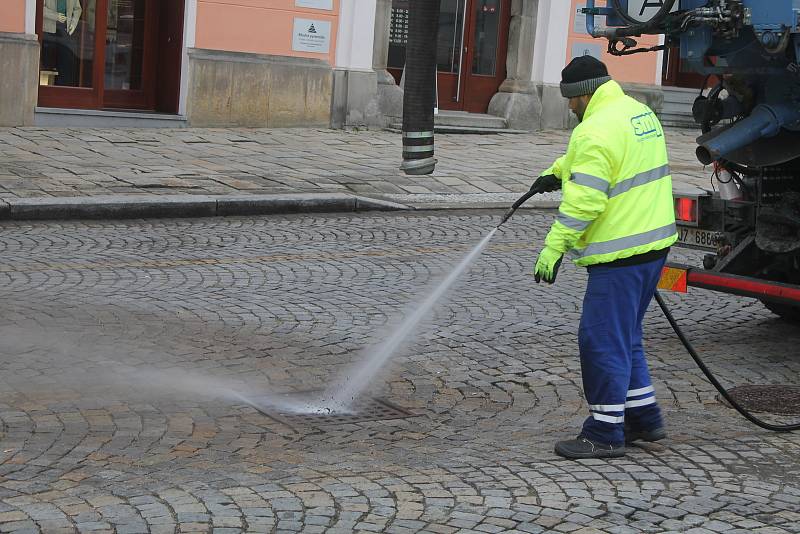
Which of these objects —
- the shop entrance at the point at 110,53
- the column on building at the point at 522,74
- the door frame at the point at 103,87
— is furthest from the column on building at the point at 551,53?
the door frame at the point at 103,87

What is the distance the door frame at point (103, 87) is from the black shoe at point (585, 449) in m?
13.0

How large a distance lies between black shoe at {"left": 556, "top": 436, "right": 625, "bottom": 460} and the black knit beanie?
60.8 inches

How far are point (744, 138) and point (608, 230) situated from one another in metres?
2.28

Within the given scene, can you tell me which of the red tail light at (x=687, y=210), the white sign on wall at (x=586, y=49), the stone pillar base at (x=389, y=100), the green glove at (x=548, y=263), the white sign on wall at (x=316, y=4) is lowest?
the green glove at (x=548, y=263)

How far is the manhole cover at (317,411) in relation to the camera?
20.5ft

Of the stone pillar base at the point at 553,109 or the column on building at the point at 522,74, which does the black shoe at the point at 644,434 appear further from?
the stone pillar base at the point at 553,109

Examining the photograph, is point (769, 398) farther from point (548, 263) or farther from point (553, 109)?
point (553, 109)

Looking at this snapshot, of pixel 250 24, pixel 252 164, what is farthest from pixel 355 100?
pixel 252 164

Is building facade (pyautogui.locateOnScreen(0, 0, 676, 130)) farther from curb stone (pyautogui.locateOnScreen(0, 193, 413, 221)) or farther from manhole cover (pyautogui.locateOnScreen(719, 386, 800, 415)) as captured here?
manhole cover (pyautogui.locateOnScreen(719, 386, 800, 415))

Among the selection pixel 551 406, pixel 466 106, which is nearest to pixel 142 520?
pixel 551 406

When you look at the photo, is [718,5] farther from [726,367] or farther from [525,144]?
[525,144]

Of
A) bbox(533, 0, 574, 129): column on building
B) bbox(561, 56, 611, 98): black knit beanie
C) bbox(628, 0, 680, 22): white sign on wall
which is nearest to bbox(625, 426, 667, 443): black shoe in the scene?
bbox(561, 56, 611, 98): black knit beanie

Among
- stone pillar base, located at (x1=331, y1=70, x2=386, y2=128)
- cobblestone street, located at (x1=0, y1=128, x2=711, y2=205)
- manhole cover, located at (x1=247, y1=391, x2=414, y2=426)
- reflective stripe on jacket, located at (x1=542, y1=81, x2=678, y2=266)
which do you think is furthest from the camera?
stone pillar base, located at (x1=331, y1=70, x2=386, y2=128)

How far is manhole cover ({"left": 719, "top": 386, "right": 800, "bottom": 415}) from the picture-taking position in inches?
Result: 268
